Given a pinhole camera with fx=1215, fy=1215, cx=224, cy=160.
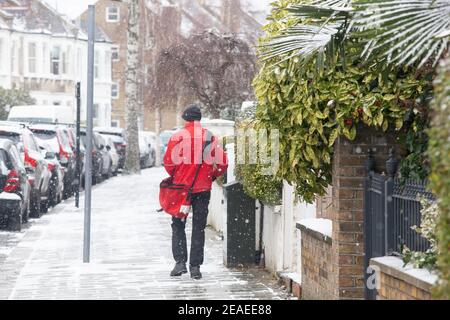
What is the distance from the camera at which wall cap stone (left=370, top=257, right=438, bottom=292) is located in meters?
6.38

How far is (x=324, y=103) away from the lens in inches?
343

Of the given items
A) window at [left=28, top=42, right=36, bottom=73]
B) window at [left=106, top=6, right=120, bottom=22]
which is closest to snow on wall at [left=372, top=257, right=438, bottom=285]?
window at [left=28, top=42, right=36, bottom=73]

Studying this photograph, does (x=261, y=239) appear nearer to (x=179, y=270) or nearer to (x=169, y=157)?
(x=179, y=270)

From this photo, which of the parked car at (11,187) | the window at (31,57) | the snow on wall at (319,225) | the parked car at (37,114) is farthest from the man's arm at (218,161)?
the window at (31,57)

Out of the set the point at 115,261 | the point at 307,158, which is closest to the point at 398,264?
the point at 307,158

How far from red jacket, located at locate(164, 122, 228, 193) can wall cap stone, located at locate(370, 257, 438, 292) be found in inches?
179

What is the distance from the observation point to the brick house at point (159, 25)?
6316cm

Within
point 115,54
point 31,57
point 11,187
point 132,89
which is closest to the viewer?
point 11,187

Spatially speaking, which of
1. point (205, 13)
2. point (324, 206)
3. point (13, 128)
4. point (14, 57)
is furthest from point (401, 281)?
point (205, 13)

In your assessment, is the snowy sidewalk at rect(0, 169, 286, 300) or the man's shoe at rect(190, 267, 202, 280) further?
the man's shoe at rect(190, 267, 202, 280)

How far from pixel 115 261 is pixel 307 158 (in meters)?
4.99

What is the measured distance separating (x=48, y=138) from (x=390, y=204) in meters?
20.3

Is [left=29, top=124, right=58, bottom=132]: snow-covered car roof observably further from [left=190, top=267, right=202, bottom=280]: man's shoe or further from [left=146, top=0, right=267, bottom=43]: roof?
[left=146, top=0, right=267, bottom=43]: roof

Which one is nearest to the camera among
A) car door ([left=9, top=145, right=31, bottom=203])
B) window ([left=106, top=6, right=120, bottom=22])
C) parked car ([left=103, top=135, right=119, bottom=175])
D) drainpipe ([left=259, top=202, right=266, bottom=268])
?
drainpipe ([left=259, top=202, right=266, bottom=268])
